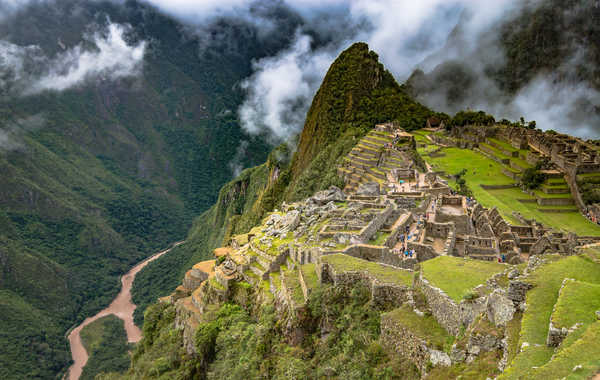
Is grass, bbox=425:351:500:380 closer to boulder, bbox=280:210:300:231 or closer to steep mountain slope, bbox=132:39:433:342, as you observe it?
boulder, bbox=280:210:300:231

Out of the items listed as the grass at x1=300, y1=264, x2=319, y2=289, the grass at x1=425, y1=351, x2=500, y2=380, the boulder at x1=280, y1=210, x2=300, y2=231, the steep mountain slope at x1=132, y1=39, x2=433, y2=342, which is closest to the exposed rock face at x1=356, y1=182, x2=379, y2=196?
the boulder at x1=280, y1=210, x2=300, y2=231

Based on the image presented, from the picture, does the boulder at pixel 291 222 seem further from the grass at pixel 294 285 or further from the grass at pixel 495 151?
the grass at pixel 495 151

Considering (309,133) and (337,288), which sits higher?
(309,133)

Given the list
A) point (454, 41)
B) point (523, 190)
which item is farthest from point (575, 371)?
point (454, 41)

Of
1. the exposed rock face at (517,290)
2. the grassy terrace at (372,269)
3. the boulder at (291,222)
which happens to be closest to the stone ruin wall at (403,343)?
the grassy terrace at (372,269)

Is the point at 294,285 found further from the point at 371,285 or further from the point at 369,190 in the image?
the point at 369,190

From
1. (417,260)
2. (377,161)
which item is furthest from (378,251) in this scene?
(377,161)

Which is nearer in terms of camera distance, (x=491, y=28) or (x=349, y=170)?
(x=349, y=170)

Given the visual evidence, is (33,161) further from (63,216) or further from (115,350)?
(115,350)

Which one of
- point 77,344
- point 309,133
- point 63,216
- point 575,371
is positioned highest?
point 309,133
